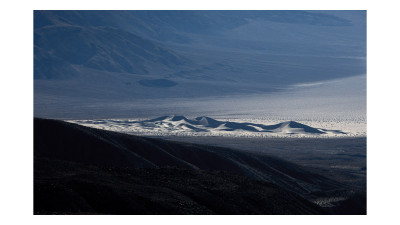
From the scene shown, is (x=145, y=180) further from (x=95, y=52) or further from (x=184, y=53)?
(x=184, y=53)

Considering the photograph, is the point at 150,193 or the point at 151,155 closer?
the point at 150,193

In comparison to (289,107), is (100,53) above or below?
above

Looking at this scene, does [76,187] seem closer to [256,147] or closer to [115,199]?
[115,199]

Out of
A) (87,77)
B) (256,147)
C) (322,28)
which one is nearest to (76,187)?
(256,147)

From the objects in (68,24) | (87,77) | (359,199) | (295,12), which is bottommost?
(359,199)

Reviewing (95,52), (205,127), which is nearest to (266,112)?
(205,127)

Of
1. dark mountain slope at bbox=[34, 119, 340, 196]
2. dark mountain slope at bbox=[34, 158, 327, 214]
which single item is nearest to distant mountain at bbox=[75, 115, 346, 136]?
dark mountain slope at bbox=[34, 119, 340, 196]
